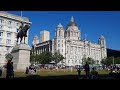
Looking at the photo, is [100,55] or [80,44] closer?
[80,44]

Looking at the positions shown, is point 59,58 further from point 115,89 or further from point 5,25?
point 115,89

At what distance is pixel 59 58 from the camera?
125 m

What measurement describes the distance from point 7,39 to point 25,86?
255 feet

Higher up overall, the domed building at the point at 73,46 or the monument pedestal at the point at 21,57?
the domed building at the point at 73,46

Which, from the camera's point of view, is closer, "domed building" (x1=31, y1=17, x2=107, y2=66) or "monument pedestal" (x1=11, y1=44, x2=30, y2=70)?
"monument pedestal" (x1=11, y1=44, x2=30, y2=70)

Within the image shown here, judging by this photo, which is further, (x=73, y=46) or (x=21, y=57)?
(x=73, y=46)

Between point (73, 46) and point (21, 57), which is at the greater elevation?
point (73, 46)

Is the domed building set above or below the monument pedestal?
above

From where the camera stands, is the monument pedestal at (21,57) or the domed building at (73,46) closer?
the monument pedestal at (21,57)
